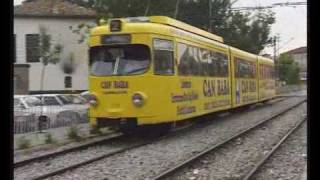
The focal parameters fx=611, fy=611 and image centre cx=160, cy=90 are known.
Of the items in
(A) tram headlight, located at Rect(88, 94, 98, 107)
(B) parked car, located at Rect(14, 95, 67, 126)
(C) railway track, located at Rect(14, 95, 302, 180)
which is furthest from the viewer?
(B) parked car, located at Rect(14, 95, 67, 126)

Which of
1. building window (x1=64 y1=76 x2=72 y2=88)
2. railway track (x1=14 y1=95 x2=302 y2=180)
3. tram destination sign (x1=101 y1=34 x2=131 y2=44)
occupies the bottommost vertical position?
railway track (x1=14 y1=95 x2=302 y2=180)

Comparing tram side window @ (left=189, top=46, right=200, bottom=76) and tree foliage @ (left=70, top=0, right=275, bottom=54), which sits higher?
tree foliage @ (left=70, top=0, right=275, bottom=54)

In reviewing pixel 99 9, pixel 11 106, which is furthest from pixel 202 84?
pixel 99 9

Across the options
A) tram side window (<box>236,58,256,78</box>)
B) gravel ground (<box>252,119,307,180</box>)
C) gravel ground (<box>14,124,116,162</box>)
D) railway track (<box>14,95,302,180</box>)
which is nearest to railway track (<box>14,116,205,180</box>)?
railway track (<box>14,95,302,180</box>)

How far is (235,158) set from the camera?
1255 cm

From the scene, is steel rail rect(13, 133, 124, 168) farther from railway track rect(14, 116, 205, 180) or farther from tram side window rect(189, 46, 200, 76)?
tram side window rect(189, 46, 200, 76)

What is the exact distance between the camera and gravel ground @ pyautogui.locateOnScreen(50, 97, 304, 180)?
413 inches

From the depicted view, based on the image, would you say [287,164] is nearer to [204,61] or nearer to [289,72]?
[204,61]

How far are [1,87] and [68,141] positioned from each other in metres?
11.0

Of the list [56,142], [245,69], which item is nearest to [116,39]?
[56,142]

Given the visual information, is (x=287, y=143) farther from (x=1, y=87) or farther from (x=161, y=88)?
(x=1, y=87)

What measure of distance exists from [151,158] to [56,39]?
37.0 meters

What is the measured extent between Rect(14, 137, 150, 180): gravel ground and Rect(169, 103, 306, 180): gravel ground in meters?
2.39

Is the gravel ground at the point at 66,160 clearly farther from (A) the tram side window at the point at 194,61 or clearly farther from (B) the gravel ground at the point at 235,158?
(A) the tram side window at the point at 194,61
